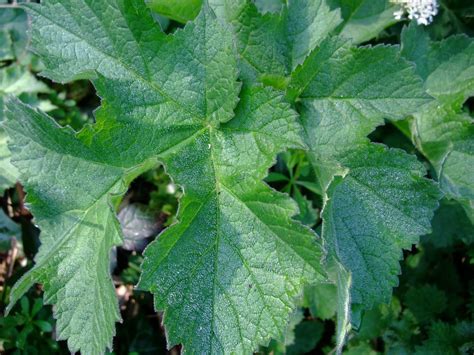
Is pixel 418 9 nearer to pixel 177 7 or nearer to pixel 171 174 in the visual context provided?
pixel 177 7

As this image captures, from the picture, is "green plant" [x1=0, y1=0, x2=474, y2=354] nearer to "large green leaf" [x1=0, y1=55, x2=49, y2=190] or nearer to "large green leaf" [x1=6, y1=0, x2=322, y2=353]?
"large green leaf" [x1=6, y1=0, x2=322, y2=353]

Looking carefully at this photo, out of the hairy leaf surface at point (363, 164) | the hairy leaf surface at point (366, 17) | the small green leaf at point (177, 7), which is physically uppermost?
the small green leaf at point (177, 7)

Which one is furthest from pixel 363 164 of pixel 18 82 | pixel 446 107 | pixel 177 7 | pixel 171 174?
pixel 18 82

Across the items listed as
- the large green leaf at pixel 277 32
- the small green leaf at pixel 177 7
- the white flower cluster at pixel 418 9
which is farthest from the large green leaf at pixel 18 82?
the white flower cluster at pixel 418 9

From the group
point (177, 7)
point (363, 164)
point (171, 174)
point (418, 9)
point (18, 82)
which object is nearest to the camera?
point (171, 174)

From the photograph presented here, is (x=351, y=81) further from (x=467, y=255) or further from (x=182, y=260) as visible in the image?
(x=467, y=255)

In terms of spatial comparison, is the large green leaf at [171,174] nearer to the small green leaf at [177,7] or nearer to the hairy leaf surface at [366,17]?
the small green leaf at [177,7]

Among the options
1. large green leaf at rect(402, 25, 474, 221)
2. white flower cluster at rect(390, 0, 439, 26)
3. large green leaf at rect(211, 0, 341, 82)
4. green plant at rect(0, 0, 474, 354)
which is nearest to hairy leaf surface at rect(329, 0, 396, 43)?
white flower cluster at rect(390, 0, 439, 26)
